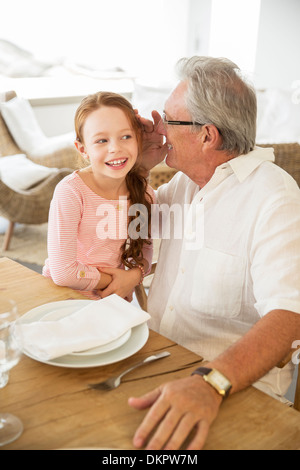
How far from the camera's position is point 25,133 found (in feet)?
14.0

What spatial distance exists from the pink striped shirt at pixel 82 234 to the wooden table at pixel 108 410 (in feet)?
1.59

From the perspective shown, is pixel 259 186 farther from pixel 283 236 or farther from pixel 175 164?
pixel 175 164

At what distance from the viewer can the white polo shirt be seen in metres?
1.28

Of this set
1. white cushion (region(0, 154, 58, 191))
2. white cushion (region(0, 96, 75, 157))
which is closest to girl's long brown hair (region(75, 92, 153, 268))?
white cushion (region(0, 154, 58, 191))

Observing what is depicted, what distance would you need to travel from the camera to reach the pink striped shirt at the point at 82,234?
1.51m

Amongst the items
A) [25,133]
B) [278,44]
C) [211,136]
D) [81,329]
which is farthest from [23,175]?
[278,44]

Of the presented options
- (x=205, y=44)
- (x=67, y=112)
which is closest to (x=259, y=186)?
(x=67, y=112)

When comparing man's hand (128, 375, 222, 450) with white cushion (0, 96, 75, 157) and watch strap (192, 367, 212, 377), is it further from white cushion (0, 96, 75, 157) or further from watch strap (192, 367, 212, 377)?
white cushion (0, 96, 75, 157)

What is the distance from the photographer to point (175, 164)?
166 cm

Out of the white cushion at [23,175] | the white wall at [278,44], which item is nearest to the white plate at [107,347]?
the white cushion at [23,175]

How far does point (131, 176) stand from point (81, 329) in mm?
770

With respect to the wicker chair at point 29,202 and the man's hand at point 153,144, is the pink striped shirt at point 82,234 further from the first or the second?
the wicker chair at point 29,202

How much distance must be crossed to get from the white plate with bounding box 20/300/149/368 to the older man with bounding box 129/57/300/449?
0.76 ft

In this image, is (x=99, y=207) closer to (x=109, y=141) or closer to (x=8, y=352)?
(x=109, y=141)
